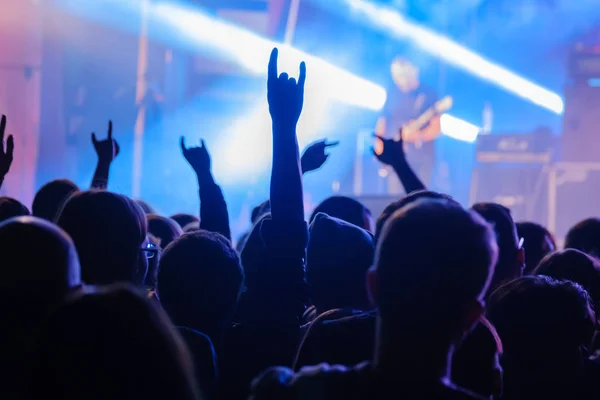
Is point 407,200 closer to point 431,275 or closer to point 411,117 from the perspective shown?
point 431,275

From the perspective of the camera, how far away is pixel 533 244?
3.62 m

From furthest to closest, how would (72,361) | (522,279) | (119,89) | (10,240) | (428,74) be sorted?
(428,74) < (119,89) < (522,279) < (10,240) < (72,361)

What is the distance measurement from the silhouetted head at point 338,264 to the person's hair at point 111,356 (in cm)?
122

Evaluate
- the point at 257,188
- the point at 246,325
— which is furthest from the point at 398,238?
the point at 257,188

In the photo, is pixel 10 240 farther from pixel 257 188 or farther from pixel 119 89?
pixel 257 188

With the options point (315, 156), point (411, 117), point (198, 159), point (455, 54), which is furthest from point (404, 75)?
point (198, 159)

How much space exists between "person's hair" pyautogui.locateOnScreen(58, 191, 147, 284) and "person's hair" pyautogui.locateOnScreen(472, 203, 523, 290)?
138 cm

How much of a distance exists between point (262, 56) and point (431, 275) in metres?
11.2

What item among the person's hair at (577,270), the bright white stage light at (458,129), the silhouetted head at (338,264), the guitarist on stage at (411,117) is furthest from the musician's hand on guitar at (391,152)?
the bright white stage light at (458,129)

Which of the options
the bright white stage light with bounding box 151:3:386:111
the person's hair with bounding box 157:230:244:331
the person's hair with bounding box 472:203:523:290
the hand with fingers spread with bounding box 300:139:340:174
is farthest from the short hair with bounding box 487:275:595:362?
the bright white stage light with bounding box 151:3:386:111

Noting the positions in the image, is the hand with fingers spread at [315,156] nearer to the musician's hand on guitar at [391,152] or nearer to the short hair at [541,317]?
the musician's hand on guitar at [391,152]

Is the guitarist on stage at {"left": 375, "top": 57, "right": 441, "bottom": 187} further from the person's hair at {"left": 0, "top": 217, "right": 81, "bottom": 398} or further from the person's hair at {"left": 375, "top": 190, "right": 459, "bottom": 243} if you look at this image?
the person's hair at {"left": 0, "top": 217, "right": 81, "bottom": 398}

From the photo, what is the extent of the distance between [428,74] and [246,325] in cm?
1198

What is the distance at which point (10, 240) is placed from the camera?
58.2 inches
